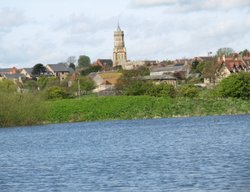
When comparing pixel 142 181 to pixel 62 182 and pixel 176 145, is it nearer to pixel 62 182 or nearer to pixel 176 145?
pixel 62 182

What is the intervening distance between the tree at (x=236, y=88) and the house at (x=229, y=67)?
38947mm

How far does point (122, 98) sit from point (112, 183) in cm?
7897

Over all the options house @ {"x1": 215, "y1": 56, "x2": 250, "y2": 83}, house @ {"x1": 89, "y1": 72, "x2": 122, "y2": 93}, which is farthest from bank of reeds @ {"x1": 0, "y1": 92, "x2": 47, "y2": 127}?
house @ {"x1": 89, "y1": 72, "x2": 122, "y2": 93}

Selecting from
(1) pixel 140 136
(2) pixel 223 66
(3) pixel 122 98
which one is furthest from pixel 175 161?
(2) pixel 223 66

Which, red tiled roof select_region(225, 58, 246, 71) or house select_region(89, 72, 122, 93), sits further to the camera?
house select_region(89, 72, 122, 93)

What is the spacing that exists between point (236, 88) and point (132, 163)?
72211 millimetres

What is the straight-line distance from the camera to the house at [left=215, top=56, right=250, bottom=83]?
159 metres

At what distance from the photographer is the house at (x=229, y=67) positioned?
159 metres

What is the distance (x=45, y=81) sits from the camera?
181500 mm

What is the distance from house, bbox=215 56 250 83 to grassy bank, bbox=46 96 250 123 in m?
46.0

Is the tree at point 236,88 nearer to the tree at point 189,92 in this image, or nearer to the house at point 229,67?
the tree at point 189,92

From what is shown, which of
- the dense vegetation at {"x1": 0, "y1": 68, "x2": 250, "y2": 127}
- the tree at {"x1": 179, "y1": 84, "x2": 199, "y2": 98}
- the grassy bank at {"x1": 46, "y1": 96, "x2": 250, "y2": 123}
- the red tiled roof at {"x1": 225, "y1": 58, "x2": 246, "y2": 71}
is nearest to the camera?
the dense vegetation at {"x1": 0, "y1": 68, "x2": 250, "y2": 127}

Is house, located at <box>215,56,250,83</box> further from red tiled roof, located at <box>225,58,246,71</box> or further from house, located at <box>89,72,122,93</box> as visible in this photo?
house, located at <box>89,72,122,93</box>

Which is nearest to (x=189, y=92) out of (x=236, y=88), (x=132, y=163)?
(x=236, y=88)
